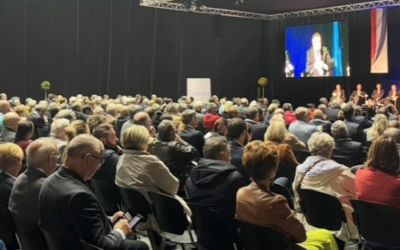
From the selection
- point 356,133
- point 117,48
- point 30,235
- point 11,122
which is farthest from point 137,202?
point 117,48

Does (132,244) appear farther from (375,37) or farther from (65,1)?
(375,37)

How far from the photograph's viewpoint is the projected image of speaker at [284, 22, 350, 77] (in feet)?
57.4

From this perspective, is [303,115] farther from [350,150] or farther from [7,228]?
[7,228]

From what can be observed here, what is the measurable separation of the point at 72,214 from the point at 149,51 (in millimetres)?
15781

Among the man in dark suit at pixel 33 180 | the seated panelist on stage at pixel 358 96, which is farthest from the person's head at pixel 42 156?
the seated panelist on stage at pixel 358 96

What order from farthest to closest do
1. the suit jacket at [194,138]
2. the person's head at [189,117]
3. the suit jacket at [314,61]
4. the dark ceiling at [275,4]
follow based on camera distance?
the suit jacket at [314,61]
the dark ceiling at [275,4]
the person's head at [189,117]
the suit jacket at [194,138]

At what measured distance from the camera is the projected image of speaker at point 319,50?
17484 mm

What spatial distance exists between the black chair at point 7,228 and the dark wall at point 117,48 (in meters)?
12.6

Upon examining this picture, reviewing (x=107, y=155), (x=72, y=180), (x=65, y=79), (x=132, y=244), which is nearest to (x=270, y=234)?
(x=132, y=244)

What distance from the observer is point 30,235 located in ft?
9.58

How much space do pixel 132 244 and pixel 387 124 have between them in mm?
4582

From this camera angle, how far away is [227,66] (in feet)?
66.7

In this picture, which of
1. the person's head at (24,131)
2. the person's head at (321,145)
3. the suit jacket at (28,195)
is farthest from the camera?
the person's head at (24,131)

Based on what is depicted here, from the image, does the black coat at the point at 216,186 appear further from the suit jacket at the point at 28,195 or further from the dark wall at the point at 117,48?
the dark wall at the point at 117,48
